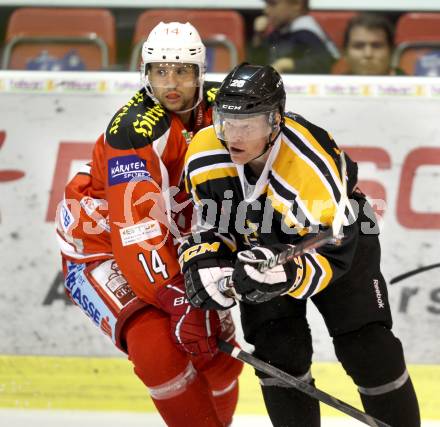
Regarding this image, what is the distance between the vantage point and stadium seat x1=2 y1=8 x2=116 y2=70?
4738mm

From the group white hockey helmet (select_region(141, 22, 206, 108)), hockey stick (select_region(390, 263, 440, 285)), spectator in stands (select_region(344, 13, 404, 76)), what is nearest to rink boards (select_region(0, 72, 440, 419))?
hockey stick (select_region(390, 263, 440, 285))

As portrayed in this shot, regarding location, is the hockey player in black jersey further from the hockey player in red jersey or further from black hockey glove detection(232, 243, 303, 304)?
the hockey player in red jersey

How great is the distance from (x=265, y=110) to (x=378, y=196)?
1400 millimetres

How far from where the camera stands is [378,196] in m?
4.00

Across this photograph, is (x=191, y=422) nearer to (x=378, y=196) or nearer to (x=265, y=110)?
(x=265, y=110)

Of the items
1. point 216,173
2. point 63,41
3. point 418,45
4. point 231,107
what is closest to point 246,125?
point 231,107

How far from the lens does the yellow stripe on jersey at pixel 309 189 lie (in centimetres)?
274

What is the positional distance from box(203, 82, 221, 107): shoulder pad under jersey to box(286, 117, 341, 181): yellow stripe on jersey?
0.38m

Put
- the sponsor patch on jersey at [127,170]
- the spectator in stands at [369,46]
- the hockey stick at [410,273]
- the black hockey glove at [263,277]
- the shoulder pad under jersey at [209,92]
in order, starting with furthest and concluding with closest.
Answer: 1. the spectator in stands at [369,46]
2. the hockey stick at [410,273]
3. the shoulder pad under jersey at [209,92]
4. the sponsor patch on jersey at [127,170]
5. the black hockey glove at [263,277]

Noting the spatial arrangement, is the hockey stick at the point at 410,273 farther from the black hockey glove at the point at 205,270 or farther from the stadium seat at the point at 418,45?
the black hockey glove at the point at 205,270

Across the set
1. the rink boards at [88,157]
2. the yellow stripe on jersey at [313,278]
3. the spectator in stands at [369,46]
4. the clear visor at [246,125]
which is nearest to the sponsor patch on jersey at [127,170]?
the clear visor at [246,125]

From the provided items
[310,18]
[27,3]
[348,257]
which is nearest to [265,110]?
[348,257]

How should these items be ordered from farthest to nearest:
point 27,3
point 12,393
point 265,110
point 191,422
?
point 27,3
point 12,393
point 191,422
point 265,110

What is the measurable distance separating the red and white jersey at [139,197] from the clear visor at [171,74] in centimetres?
8
